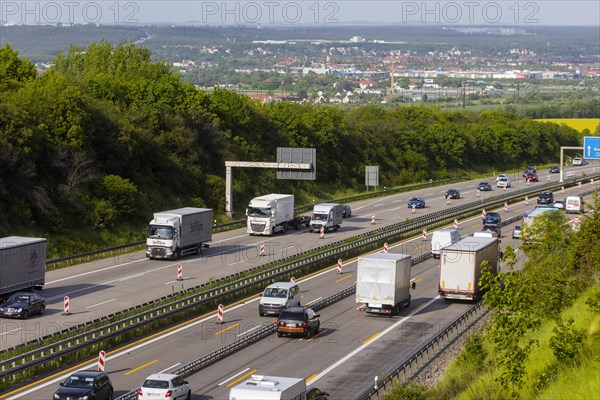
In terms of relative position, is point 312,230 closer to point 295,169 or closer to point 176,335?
point 295,169

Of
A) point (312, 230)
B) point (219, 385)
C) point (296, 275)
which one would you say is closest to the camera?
point (219, 385)

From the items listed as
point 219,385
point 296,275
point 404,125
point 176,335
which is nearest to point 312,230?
point 296,275

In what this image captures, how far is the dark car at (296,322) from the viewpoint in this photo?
140 ft

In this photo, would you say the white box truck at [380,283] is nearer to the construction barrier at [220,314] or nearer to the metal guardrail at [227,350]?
the metal guardrail at [227,350]

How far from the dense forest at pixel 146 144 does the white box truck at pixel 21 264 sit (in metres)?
16.0

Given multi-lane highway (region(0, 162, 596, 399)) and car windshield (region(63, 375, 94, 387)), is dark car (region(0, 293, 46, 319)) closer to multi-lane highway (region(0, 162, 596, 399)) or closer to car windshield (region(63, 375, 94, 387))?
multi-lane highway (region(0, 162, 596, 399))

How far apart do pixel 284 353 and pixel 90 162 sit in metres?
43.6

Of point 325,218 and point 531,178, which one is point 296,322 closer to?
point 325,218

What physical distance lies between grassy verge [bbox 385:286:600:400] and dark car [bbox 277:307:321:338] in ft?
25.4

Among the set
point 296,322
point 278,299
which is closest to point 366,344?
point 296,322

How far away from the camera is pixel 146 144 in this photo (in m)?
92.1

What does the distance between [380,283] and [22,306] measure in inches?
648

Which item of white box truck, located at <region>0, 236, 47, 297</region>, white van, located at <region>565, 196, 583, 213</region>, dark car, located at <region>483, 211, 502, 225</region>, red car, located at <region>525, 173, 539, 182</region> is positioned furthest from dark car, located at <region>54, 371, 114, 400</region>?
red car, located at <region>525, 173, 539, 182</region>

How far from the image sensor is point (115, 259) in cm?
6519
